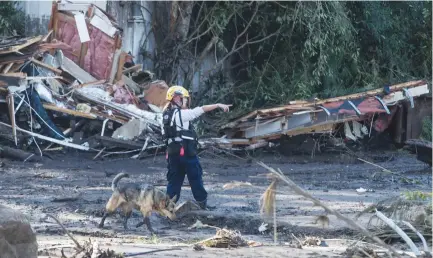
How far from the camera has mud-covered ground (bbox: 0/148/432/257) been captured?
972 centimetres

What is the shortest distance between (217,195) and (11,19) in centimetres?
956

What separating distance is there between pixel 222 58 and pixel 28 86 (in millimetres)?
7069

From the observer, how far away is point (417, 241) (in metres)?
9.09

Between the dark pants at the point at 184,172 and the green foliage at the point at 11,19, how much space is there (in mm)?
10595

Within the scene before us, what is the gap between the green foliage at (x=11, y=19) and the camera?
21.5 meters

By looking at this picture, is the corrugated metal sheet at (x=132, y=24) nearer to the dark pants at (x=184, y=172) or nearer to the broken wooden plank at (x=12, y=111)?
the broken wooden plank at (x=12, y=111)

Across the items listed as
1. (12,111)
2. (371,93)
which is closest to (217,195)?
(12,111)

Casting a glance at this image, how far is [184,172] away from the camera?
1238 cm

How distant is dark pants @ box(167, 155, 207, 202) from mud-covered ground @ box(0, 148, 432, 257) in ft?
1.30

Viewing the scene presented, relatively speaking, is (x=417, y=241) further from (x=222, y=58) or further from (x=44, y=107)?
(x=222, y=58)

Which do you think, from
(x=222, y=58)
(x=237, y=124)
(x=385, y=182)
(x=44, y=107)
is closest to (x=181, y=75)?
(x=222, y=58)

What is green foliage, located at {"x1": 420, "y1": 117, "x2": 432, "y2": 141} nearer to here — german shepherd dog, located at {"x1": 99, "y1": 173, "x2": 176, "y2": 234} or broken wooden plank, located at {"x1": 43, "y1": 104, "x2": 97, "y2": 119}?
broken wooden plank, located at {"x1": 43, "y1": 104, "x2": 97, "y2": 119}

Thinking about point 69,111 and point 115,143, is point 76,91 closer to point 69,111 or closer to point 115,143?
point 69,111

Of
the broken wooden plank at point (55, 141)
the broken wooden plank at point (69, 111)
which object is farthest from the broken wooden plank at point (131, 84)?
the broken wooden plank at point (55, 141)
